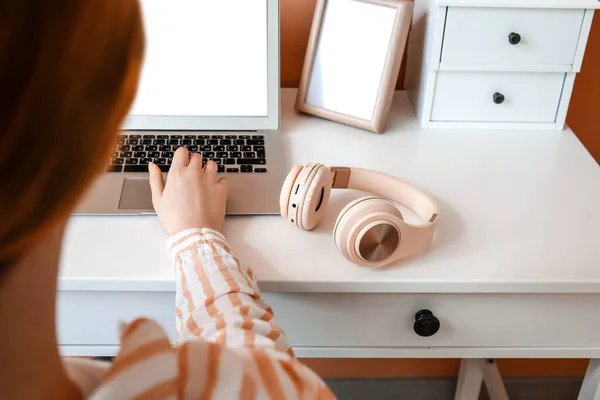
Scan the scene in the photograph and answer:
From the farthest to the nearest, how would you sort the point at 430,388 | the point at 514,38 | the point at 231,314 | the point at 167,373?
the point at 430,388, the point at 514,38, the point at 231,314, the point at 167,373

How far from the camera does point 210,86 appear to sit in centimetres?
93

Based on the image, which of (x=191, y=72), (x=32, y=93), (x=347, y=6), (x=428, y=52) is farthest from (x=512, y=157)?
(x=32, y=93)

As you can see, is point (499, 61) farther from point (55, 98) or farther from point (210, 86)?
point (55, 98)

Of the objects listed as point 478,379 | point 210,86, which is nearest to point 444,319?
point 210,86

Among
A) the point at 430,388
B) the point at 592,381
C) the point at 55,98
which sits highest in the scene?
the point at 55,98

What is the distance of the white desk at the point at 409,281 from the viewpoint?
673 millimetres

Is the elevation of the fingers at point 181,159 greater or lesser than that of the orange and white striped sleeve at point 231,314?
greater

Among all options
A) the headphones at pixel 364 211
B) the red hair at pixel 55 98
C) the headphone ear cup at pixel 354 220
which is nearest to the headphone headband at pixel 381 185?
the headphones at pixel 364 211

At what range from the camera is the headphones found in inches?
26.0

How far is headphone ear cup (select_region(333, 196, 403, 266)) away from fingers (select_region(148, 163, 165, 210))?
22 centimetres

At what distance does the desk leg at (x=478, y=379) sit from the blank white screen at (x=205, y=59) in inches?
26.1

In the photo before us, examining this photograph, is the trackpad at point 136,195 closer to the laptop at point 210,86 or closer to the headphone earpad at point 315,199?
the laptop at point 210,86

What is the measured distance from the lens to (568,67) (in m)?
0.95

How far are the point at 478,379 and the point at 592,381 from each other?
414mm
